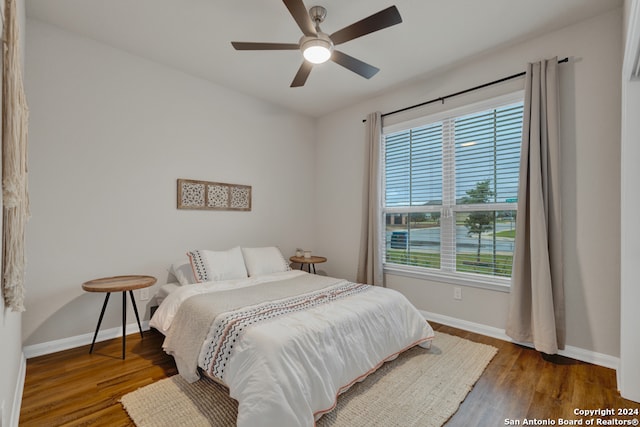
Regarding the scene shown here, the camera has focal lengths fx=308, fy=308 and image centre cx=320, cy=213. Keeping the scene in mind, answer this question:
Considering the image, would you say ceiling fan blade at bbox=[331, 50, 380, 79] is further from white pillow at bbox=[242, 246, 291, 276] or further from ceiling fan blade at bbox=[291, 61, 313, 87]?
white pillow at bbox=[242, 246, 291, 276]

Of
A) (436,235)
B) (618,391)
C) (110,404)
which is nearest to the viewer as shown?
(110,404)

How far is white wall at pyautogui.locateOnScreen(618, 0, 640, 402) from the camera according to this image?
1.92 meters

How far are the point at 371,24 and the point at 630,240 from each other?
2144 millimetres

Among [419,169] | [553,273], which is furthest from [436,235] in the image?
[553,273]

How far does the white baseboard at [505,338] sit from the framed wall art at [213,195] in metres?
2.53

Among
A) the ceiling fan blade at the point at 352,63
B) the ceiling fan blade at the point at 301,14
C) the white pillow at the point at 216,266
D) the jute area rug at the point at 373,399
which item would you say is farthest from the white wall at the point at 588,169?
the white pillow at the point at 216,266

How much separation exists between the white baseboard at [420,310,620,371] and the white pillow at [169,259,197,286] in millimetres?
2540

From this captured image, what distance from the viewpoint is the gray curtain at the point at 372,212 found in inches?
148

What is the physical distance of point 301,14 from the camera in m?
1.91

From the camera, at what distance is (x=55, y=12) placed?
2.41 metres

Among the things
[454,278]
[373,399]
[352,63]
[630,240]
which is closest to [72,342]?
[373,399]

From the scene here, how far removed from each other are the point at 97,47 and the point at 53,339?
258 cm

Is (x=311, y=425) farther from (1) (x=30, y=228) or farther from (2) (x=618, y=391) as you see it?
(1) (x=30, y=228)

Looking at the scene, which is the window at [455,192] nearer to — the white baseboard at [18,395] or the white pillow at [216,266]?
the white pillow at [216,266]
